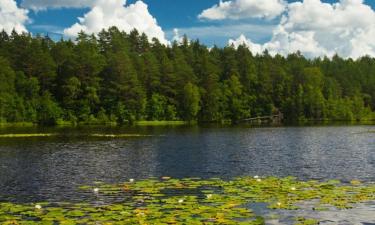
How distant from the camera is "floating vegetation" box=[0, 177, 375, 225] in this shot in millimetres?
25719

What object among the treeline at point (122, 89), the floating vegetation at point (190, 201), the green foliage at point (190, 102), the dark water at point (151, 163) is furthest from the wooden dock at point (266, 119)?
the floating vegetation at point (190, 201)

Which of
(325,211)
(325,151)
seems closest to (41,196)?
(325,211)

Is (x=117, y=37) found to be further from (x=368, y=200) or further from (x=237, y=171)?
(x=368, y=200)

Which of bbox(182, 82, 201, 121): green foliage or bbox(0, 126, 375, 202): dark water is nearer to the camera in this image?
bbox(0, 126, 375, 202): dark water

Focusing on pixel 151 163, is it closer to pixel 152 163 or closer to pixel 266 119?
pixel 152 163

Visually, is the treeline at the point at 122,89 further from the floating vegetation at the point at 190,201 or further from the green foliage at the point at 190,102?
the floating vegetation at the point at 190,201

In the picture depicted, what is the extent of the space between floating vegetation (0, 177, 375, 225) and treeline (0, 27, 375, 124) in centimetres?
11179

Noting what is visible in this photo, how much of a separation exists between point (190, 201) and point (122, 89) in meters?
132

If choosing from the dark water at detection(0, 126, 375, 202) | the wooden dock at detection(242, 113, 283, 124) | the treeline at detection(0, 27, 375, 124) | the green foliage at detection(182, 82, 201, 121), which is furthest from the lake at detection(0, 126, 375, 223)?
the wooden dock at detection(242, 113, 283, 124)

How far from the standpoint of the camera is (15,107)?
14025 cm

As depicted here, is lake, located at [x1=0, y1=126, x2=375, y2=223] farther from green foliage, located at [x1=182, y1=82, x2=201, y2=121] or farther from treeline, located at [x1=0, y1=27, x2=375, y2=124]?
green foliage, located at [x1=182, y1=82, x2=201, y2=121]

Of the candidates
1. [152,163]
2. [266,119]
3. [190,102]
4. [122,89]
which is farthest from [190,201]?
[266,119]

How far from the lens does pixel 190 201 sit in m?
30.2

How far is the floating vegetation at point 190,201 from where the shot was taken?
84.4ft
